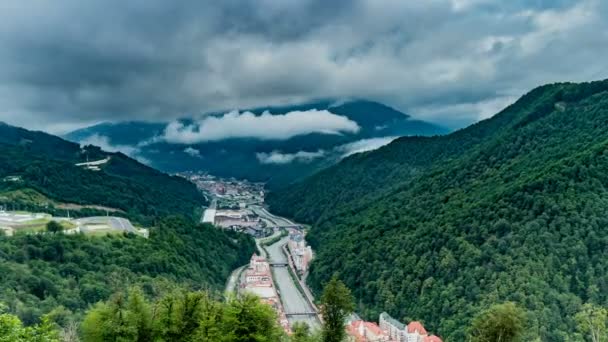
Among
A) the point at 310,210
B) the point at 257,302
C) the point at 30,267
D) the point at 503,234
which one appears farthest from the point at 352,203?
the point at 257,302

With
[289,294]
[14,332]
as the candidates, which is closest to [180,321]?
[14,332]

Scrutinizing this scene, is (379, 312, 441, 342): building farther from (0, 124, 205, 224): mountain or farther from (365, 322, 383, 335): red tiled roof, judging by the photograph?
(0, 124, 205, 224): mountain

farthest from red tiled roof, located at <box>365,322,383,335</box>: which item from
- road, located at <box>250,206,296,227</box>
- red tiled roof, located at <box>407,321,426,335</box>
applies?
road, located at <box>250,206,296,227</box>

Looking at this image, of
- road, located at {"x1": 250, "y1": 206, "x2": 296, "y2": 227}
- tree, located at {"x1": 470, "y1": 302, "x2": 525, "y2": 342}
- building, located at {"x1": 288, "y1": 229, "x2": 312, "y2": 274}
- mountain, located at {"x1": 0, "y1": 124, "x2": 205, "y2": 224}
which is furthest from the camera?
road, located at {"x1": 250, "y1": 206, "x2": 296, "y2": 227}

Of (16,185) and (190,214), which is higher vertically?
(16,185)

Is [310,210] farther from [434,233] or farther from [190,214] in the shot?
[434,233]

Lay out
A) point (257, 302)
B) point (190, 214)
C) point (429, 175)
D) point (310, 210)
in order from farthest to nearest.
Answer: point (310, 210)
point (190, 214)
point (429, 175)
point (257, 302)

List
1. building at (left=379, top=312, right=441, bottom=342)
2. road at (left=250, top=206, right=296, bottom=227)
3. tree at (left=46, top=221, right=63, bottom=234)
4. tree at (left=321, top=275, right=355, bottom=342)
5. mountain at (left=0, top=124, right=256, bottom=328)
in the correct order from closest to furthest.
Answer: tree at (left=321, top=275, right=355, bottom=342) < mountain at (left=0, top=124, right=256, bottom=328) < building at (left=379, top=312, right=441, bottom=342) < tree at (left=46, top=221, right=63, bottom=234) < road at (left=250, top=206, right=296, bottom=227)
